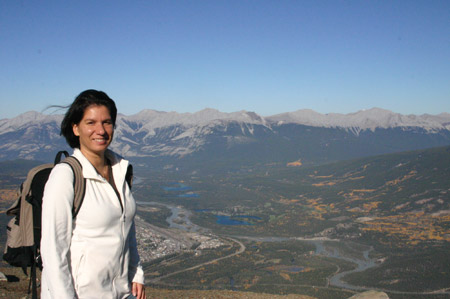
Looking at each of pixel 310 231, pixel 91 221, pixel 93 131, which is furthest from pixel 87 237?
pixel 310 231

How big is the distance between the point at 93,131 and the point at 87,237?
1.14 meters

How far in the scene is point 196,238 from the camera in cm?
9500

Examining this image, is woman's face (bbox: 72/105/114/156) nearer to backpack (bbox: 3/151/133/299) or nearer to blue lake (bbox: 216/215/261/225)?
backpack (bbox: 3/151/133/299)

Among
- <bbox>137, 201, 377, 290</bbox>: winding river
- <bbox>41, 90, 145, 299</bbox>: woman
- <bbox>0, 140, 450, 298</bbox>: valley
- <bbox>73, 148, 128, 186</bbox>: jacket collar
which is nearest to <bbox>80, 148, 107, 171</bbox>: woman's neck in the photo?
<bbox>41, 90, 145, 299</bbox>: woman

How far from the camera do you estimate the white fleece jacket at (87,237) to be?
365 centimetres

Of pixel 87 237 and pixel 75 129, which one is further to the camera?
pixel 75 129

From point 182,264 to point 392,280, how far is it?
1380 inches

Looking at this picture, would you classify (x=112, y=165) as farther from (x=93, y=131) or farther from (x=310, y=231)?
(x=310, y=231)

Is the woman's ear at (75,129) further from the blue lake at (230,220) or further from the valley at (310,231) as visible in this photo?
the blue lake at (230,220)

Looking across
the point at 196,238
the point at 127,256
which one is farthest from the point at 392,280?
the point at 127,256

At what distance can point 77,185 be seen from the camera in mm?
3801

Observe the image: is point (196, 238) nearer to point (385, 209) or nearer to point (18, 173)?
point (385, 209)

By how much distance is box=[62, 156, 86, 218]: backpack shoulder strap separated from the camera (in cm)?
378

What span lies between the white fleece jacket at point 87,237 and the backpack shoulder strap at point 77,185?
1.8 inches
